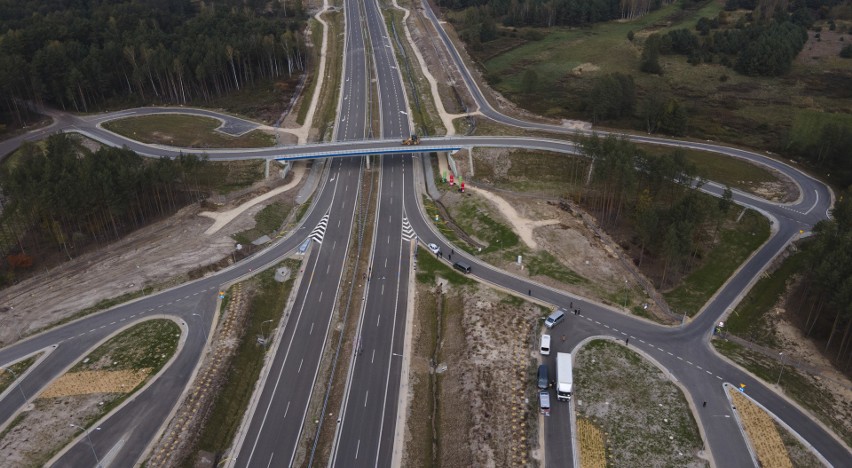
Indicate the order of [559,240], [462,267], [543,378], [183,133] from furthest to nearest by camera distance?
[183,133] → [559,240] → [462,267] → [543,378]

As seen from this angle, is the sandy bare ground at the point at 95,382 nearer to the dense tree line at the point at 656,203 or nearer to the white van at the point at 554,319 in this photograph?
the white van at the point at 554,319

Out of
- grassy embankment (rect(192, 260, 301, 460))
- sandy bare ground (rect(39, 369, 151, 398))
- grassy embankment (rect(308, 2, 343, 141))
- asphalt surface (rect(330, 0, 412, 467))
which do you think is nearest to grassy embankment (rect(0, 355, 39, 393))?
sandy bare ground (rect(39, 369, 151, 398))

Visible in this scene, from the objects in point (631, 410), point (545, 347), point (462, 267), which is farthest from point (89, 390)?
point (631, 410)

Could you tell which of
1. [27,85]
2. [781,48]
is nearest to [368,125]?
[27,85]

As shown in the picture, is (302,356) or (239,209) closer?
(302,356)

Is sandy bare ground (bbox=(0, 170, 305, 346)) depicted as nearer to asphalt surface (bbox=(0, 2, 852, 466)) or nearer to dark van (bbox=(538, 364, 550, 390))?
asphalt surface (bbox=(0, 2, 852, 466))

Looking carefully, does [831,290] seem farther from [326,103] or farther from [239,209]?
[326,103]

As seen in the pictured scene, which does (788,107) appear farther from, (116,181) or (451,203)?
(116,181)
